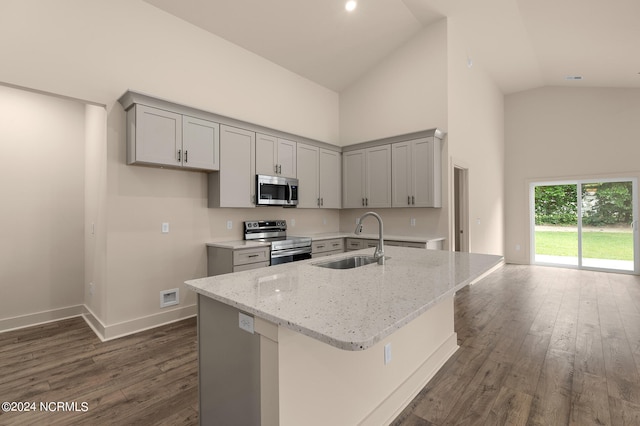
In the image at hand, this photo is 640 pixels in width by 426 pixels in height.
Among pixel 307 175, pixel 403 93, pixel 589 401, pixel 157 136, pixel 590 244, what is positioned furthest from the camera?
pixel 590 244

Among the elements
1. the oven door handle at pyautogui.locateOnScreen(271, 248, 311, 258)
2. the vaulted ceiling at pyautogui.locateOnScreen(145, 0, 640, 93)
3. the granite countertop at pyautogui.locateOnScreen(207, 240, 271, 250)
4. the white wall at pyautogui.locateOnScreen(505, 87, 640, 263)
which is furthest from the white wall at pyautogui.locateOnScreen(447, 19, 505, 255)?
the granite countertop at pyautogui.locateOnScreen(207, 240, 271, 250)

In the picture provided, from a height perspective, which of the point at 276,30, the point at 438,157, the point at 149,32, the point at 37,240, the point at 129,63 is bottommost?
the point at 37,240

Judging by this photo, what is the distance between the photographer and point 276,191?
14.3 ft

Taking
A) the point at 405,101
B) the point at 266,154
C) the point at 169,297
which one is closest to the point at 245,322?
the point at 169,297

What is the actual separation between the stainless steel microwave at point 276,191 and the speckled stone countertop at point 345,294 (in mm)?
2171

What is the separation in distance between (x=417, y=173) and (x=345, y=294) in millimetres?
3609

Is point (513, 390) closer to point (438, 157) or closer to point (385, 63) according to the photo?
point (438, 157)

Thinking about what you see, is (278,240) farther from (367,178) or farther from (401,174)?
(401,174)

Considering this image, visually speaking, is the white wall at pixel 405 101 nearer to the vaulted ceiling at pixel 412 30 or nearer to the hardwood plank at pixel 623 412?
the vaulted ceiling at pixel 412 30

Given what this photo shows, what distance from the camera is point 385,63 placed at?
5242 millimetres

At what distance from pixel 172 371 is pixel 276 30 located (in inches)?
165

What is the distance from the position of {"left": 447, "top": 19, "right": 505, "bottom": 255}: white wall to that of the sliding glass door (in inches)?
33.6

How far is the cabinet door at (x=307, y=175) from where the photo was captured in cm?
480

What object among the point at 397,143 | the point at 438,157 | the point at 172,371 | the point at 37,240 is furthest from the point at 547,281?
the point at 37,240
